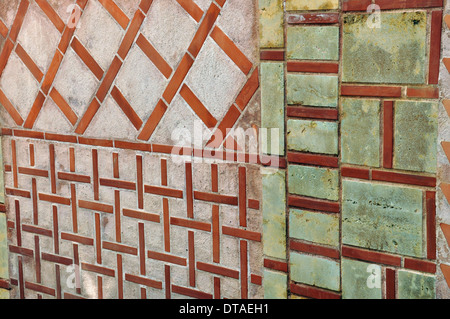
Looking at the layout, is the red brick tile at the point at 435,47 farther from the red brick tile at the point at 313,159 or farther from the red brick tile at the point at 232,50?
the red brick tile at the point at 232,50

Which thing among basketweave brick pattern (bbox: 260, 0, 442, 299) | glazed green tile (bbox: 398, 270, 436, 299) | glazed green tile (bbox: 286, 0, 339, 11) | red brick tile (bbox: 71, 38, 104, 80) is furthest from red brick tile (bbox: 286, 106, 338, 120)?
red brick tile (bbox: 71, 38, 104, 80)

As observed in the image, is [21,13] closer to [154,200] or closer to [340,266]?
[154,200]

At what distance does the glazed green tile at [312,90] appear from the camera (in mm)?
1962

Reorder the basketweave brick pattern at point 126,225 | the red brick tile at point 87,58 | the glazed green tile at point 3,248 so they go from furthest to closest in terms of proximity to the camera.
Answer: the glazed green tile at point 3,248 → the red brick tile at point 87,58 → the basketweave brick pattern at point 126,225

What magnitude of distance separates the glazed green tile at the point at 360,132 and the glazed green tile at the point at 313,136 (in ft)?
0.11

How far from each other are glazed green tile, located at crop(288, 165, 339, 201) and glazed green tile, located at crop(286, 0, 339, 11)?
0.53m

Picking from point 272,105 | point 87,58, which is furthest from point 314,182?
point 87,58

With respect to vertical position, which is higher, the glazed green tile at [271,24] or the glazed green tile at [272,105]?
the glazed green tile at [271,24]

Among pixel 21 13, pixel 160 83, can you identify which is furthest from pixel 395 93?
pixel 21 13

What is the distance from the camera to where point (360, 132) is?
75.9 inches

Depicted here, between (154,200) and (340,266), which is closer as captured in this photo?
(340,266)

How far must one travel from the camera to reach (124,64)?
8.23 ft

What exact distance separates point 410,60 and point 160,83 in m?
1.03

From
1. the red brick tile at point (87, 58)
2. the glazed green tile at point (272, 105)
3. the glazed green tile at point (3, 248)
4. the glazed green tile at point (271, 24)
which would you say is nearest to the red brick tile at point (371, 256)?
the glazed green tile at point (272, 105)
